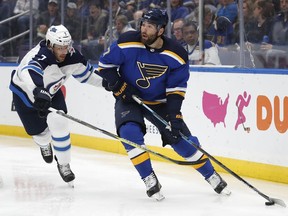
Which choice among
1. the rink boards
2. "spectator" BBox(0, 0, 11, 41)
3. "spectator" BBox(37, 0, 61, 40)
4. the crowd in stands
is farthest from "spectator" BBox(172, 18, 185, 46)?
"spectator" BBox(0, 0, 11, 41)

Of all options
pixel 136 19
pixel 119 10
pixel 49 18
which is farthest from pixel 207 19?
pixel 49 18

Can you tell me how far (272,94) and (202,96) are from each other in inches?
33.4

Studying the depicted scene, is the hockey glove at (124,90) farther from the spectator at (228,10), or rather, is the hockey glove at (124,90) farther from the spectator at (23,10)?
the spectator at (23,10)

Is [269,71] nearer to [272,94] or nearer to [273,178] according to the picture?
[272,94]

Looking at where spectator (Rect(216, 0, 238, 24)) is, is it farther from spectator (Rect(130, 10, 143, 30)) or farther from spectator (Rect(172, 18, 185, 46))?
spectator (Rect(130, 10, 143, 30))

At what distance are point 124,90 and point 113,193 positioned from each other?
73 cm

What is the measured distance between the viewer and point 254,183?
5.80 metres

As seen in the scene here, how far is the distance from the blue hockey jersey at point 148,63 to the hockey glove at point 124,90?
0.05 m

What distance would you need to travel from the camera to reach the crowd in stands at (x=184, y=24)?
6.14 metres

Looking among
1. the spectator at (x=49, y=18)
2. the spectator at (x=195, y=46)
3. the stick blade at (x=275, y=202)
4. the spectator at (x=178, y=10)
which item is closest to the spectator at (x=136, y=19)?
the spectator at (x=178, y=10)

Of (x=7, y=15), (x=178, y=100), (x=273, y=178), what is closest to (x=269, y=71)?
(x=273, y=178)

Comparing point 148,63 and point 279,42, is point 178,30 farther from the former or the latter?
point 148,63

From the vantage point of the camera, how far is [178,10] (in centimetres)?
713

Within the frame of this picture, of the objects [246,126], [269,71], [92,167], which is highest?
[269,71]
